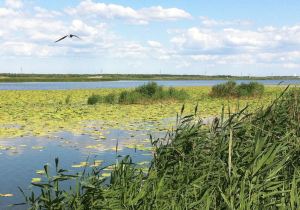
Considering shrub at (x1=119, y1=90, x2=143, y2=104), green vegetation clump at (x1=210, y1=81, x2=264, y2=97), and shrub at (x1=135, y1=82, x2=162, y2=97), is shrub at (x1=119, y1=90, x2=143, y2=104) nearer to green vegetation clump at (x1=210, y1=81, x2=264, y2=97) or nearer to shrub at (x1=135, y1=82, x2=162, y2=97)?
shrub at (x1=135, y1=82, x2=162, y2=97)

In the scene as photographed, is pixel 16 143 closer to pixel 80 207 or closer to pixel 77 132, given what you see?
pixel 77 132

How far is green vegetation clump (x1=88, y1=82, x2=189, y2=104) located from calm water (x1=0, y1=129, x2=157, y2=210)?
10.4 metres

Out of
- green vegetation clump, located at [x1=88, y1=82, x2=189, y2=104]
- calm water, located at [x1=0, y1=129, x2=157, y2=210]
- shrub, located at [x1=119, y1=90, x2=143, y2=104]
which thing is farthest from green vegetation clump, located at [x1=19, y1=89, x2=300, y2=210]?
green vegetation clump, located at [x1=88, y1=82, x2=189, y2=104]

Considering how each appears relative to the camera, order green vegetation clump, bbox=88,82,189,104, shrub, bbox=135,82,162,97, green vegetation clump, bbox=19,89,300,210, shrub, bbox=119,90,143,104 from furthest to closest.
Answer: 1. shrub, bbox=135,82,162,97
2. green vegetation clump, bbox=88,82,189,104
3. shrub, bbox=119,90,143,104
4. green vegetation clump, bbox=19,89,300,210

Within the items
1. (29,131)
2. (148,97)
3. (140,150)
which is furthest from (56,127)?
(148,97)

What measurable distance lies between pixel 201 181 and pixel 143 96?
20.7m

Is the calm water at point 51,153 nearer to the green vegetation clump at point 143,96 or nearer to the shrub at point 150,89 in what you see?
the green vegetation clump at point 143,96

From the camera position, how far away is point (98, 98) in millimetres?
26844

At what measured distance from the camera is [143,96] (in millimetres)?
25781

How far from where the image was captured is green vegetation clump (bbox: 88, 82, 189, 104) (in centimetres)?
2542

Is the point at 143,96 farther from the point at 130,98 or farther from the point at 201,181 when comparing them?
the point at 201,181

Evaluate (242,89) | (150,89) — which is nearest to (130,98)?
(150,89)

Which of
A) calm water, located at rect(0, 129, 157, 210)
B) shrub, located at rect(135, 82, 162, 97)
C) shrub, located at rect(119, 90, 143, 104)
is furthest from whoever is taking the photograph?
shrub, located at rect(135, 82, 162, 97)

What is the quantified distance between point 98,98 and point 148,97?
3505 millimetres
